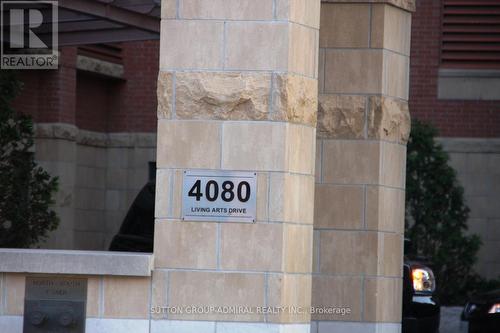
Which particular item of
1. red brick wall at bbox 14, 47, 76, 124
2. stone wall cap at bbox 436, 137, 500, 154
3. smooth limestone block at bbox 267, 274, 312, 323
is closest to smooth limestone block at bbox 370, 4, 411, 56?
smooth limestone block at bbox 267, 274, 312, 323

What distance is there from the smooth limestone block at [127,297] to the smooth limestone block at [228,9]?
1911mm

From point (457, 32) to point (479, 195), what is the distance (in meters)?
2.71

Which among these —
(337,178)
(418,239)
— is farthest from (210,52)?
(418,239)

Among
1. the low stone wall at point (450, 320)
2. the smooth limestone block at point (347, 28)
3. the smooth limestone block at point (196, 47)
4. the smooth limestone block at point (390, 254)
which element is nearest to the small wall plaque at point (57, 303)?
the smooth limestone block at point (196, 47)

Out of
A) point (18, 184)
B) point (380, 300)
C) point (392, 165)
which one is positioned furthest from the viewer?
point (18, 184)

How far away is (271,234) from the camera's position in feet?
26.9

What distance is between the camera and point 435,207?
17469 millimetres

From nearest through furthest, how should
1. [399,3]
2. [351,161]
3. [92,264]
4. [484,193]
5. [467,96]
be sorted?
[92,264] < [351,161] < [399,3] < [484,193] < [467,96]

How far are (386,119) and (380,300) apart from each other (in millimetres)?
1598

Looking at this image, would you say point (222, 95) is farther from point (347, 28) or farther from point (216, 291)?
point (347, 28)

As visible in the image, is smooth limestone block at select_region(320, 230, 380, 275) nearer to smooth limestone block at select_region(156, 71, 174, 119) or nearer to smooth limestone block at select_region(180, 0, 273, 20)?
smooth limestone block at select_region(156, 71, 174, 119)

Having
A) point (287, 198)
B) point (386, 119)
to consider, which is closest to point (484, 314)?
point (386, 119)

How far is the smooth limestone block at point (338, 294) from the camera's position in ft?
33.8

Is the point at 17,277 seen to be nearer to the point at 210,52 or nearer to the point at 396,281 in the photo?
the point at 210,52
